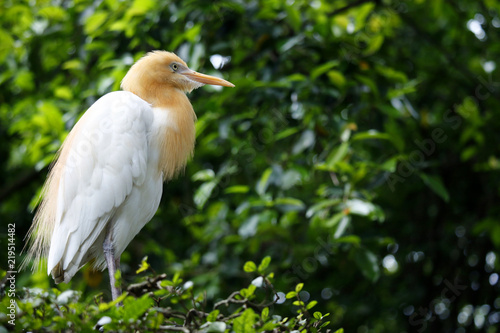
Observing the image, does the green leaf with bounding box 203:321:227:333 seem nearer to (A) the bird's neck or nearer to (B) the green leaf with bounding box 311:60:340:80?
(A) the bird's neck

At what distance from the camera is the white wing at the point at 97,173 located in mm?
2211

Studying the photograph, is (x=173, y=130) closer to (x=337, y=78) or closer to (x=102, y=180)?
(x=102, y=180)

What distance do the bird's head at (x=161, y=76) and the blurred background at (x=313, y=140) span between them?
50 centimetres

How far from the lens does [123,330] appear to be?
133cm

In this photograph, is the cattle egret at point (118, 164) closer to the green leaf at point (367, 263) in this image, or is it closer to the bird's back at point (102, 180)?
the bird's back at point (102, 180)

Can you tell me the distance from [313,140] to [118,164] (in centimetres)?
113

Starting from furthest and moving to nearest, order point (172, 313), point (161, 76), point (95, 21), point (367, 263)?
point (95, 21) < point (367, 263) < point (161, 76) < point (172, 313)

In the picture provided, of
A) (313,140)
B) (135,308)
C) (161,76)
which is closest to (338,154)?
(313,140)

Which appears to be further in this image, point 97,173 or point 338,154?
point 338,154

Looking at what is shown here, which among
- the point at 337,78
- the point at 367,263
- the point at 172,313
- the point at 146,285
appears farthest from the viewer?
the point at 337,78

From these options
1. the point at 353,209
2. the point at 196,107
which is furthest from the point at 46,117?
the point at 353,209

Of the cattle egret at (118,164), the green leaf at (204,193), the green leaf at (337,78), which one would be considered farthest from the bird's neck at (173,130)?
the green leaf at (337,78)

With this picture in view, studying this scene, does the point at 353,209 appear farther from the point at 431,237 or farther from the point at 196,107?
the point at 431,237

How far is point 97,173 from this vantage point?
2264 mm
